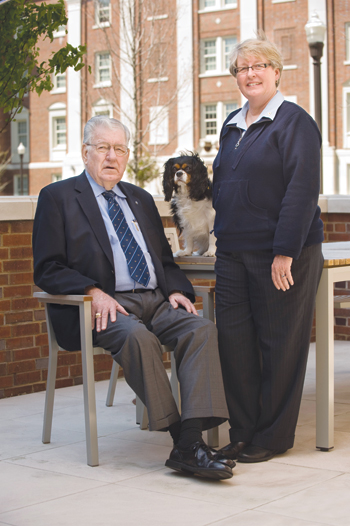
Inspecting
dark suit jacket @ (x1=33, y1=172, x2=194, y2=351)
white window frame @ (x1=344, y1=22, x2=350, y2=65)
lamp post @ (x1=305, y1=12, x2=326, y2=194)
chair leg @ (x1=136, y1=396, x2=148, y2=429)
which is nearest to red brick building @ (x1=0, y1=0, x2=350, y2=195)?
white window frame @ (x1=344, y1=22, x2=350, y2=65)

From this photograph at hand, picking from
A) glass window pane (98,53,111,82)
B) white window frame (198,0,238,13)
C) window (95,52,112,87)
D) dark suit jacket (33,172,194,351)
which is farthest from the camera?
glass window pane (98,53,111,82)

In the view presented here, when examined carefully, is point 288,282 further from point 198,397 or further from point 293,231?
point 198,397

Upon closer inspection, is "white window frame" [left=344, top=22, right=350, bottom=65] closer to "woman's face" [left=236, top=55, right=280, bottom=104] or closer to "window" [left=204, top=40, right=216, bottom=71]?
"window" [left=204, top=40, right=216, bottom=71]

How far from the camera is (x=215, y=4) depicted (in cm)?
3516

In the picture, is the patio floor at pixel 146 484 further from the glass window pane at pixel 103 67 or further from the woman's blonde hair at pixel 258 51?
the glass window pane at pixel 103 67

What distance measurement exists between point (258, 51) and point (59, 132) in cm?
3850

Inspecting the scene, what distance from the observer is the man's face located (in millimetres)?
3846

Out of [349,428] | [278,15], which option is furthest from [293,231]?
[278,15]

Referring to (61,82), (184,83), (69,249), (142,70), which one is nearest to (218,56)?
(184,83)

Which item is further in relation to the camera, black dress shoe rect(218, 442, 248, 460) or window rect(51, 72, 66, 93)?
window rect(51, 72, 66, 93)

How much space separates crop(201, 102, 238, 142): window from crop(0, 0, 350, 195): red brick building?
0.05 meters

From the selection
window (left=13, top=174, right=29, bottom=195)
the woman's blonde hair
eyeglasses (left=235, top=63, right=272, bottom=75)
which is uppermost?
window (left=13, top=174, right=29, bottom=195)

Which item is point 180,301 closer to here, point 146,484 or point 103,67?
point 146,484

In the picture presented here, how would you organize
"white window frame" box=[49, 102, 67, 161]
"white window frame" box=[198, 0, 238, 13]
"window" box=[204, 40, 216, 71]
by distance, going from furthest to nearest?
"white window frame" box=[49, 102, 67, 161] < "window" box=[204, 40, 216, 71] < "white window frame" box=[198, 0, 238, 13]
